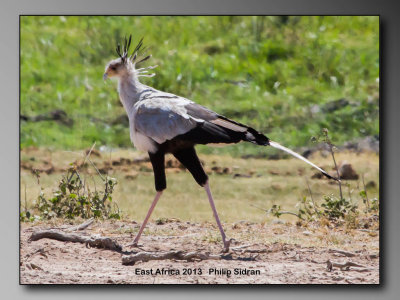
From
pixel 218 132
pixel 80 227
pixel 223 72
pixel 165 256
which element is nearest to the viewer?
pixel 218 132

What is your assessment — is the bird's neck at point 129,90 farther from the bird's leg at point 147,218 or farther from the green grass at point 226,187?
the bird's leg at point 147,218

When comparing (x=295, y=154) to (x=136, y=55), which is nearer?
(x=295, y=154)

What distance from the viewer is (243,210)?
470 cm

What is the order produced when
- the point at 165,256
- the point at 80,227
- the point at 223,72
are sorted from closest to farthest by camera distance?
the point at 165,256
the point at 80,227
the point at 223,72

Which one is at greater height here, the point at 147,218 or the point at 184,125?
the point at 184,125

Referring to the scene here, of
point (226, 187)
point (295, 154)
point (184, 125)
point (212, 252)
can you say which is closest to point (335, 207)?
point (295, 154)

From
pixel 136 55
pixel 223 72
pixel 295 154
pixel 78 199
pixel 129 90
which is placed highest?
pixel 136 55

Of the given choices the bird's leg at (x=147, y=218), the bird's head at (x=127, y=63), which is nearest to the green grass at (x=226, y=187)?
the bird's leg at (x=147, y=218)

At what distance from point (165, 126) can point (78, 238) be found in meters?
0.96

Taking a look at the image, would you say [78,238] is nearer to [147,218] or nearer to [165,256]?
[147,218]

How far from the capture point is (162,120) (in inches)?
179
